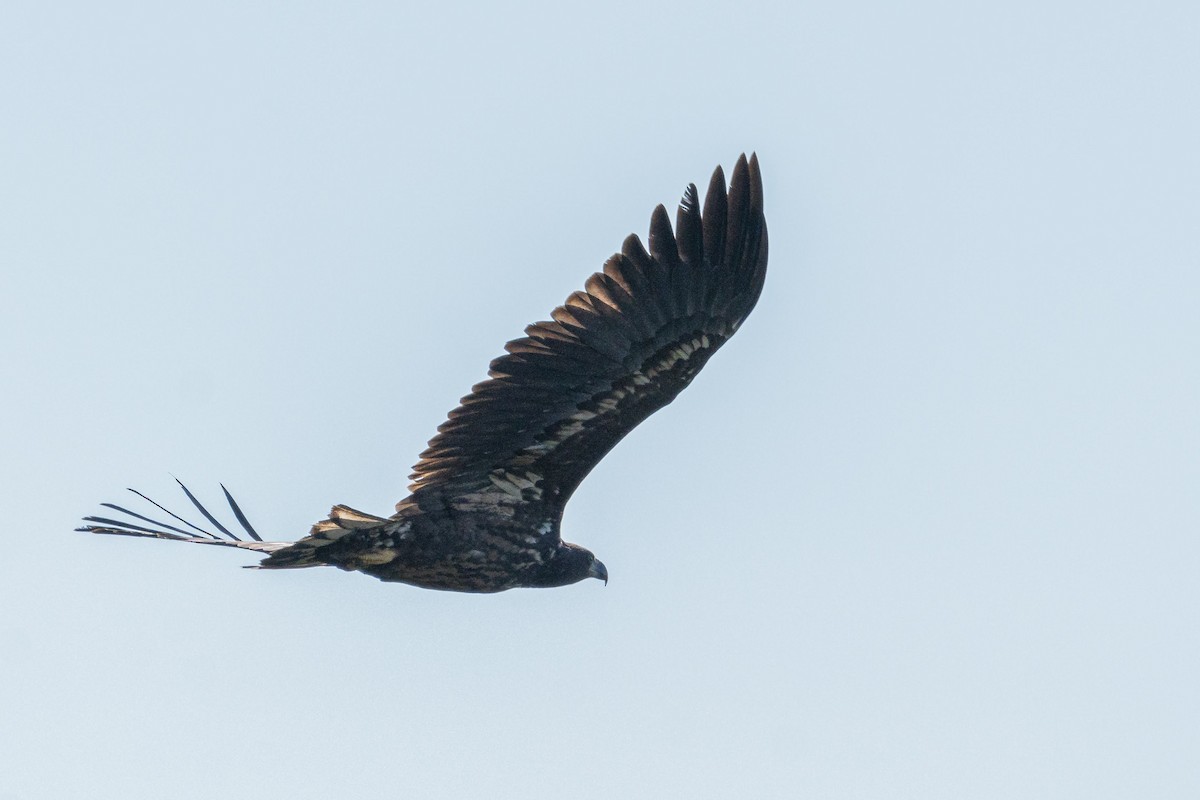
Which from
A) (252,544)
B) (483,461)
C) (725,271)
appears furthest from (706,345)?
(252,544)

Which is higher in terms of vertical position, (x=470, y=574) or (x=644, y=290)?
(x=644, y=290)

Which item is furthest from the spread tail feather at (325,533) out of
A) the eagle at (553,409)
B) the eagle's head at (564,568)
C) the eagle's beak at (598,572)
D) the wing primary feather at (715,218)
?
the wing primary feather at (715,218)

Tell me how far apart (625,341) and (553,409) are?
69 centimetres

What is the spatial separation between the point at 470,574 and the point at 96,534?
8.29 ft

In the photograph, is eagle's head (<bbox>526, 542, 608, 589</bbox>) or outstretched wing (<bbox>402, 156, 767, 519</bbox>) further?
eagle's head (<bbox>526, 542, 608, 589</bbox>)

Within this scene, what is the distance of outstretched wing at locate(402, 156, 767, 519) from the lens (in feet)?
52.6

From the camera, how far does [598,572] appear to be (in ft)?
58.7

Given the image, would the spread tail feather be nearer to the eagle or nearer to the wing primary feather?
the eagle

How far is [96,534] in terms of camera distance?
1659 centimetres

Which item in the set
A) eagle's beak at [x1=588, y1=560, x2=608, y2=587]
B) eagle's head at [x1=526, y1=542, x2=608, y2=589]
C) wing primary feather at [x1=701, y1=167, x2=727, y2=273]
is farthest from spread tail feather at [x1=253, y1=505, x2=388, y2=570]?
wing primary feather at [x1=701, y1=167, x2=727, y2=273]

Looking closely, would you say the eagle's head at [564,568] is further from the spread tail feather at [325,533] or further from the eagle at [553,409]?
the spread tail feather at [325,533]

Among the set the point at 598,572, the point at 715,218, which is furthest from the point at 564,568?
the point at 715,218

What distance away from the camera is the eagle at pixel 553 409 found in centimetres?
1606

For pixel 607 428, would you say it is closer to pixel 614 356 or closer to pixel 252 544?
pixel 614 356
